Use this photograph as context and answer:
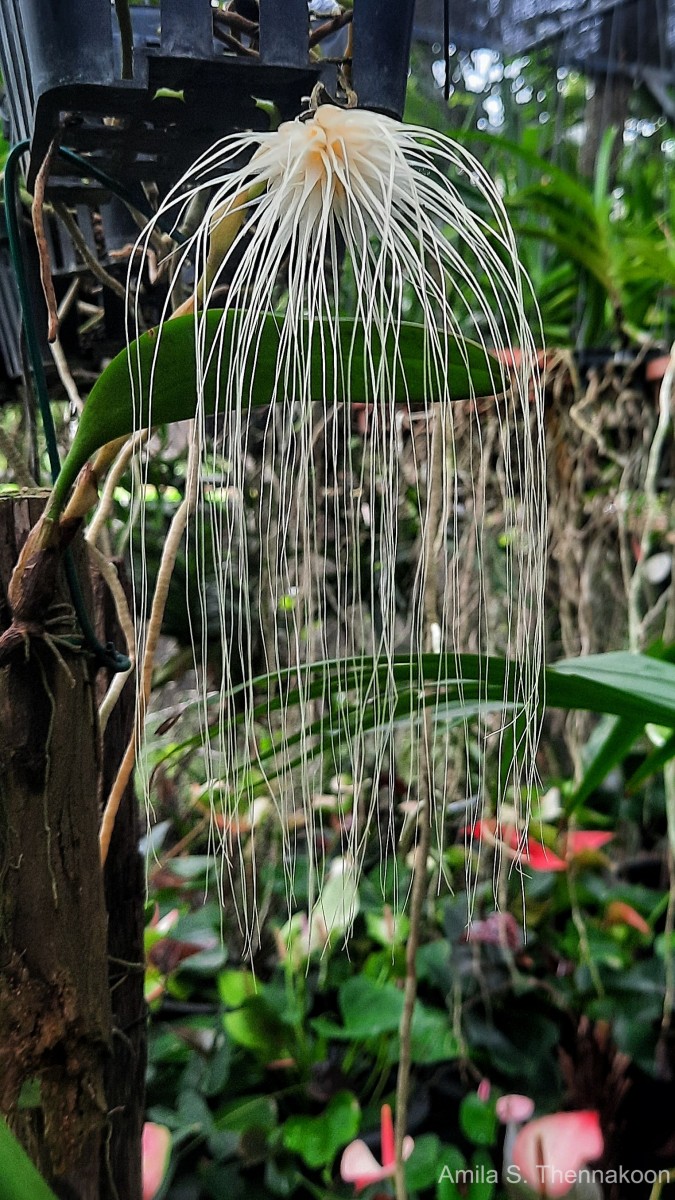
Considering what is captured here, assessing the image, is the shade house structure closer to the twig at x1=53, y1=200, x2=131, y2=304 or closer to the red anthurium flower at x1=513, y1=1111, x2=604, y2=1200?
the twig at x1=53, y1=200, x2=131, y2=304

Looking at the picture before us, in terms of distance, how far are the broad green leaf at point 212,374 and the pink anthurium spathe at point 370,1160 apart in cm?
81

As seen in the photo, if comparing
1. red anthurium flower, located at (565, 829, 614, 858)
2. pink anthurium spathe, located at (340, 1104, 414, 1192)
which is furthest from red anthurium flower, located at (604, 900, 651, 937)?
pink anthurium spathe, located at (340, 1104, 414, 1192)

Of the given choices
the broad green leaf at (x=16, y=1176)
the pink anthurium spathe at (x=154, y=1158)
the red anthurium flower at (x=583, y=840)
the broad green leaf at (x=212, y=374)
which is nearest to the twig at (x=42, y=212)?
the broad green leaf at (x=212, y=374)

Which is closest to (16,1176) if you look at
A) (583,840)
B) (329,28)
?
(329,28)

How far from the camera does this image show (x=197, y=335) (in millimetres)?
307

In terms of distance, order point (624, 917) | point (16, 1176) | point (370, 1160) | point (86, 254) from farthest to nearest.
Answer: point (624, 917) → point (370, 1160) → point (86, 254) → point (16, 1176)

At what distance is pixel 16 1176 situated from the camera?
166 mm

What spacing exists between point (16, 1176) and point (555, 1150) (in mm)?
878

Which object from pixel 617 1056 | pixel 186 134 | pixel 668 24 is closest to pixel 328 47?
pixel 186 134

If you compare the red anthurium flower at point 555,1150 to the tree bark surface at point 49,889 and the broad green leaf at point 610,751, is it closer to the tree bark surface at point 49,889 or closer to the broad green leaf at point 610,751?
the broad green leaf at point 610,751

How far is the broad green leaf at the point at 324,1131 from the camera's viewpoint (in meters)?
0.87

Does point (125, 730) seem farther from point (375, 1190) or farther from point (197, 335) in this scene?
point (375, 1190)

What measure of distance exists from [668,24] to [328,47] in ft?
4.72

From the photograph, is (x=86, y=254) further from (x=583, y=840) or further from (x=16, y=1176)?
(x=583, y=840)
